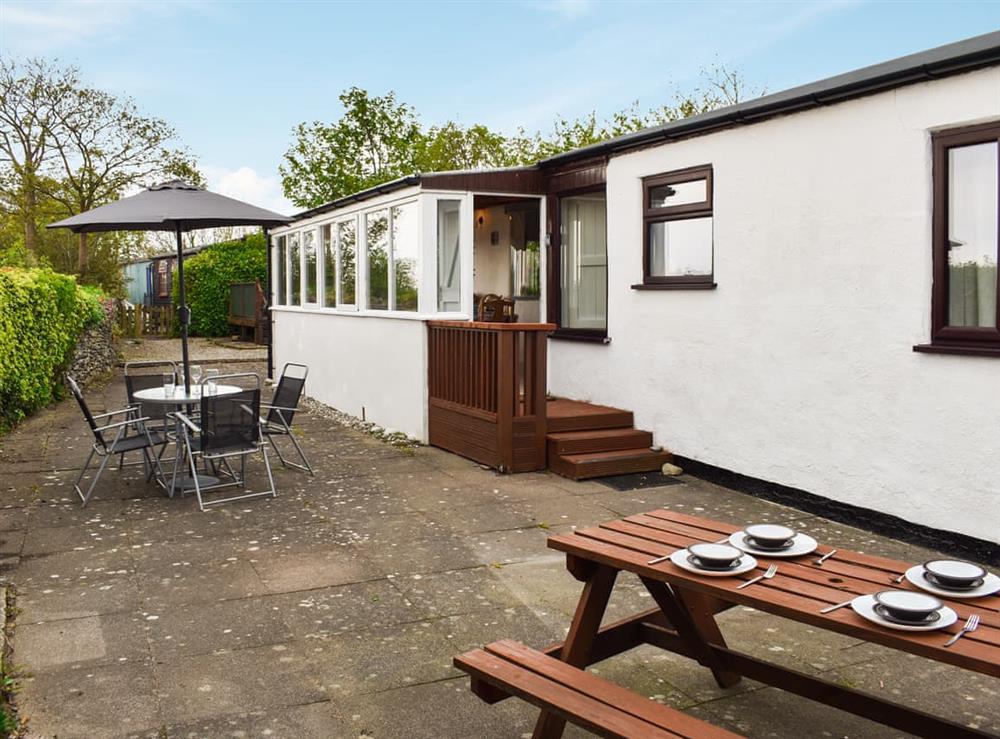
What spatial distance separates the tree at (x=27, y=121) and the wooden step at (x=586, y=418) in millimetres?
21550

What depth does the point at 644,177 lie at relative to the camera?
27.9 feet

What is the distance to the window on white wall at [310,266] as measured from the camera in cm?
1385

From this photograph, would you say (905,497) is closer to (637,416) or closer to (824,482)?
(824,482)

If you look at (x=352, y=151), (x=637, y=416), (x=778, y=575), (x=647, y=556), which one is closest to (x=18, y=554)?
(x=647, y=556)

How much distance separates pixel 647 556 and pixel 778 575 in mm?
440

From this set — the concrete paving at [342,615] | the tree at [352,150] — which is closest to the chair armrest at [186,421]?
the concrete paving at [342,615]

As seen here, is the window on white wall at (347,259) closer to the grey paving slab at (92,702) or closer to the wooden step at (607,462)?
the wooden step at (607,462)

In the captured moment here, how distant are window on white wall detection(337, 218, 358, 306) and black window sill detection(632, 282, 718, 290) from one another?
187 inches

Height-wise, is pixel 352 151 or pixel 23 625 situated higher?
pixel 352 151

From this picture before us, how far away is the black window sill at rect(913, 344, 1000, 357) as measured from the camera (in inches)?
215

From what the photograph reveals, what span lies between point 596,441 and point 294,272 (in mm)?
8332

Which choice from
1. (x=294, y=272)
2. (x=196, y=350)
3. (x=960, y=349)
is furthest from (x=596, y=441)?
(x=196, y=350)

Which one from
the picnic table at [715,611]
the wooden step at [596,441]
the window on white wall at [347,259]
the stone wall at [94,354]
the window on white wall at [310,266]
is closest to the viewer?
the picnic table at [715,611]

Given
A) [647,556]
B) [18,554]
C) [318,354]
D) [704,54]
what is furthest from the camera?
[704,54]
